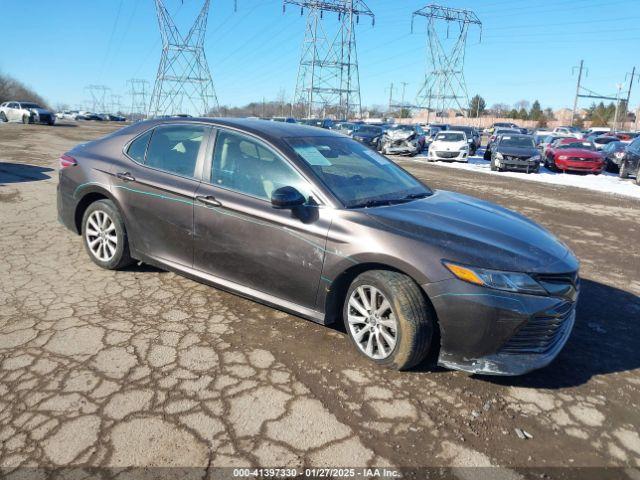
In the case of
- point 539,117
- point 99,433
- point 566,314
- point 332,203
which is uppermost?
point 539,117

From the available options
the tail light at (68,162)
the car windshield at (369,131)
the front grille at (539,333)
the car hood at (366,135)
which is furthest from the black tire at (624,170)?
the tail light at (68,162)

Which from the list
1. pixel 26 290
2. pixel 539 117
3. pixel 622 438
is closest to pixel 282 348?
pixel 622 438

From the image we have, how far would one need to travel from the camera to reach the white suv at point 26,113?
37.4 meters

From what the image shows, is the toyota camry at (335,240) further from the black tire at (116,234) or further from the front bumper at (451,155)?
the front bumper at (451,155)


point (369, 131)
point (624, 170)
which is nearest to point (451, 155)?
point (624, 170)

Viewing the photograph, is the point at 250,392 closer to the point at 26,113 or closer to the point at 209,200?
the point at 209,200

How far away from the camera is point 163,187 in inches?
160

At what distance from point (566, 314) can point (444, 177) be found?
1244 centimetres

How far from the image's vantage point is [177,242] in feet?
13.2

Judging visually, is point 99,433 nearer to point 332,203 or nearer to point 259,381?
point 259,381

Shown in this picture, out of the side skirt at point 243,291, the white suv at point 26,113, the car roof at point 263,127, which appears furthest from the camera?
the white suv at point 26,113

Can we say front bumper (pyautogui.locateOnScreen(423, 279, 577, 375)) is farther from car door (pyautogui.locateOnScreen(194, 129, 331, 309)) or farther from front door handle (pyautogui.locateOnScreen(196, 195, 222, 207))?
front door handle (pyautogui.locateOnScreen(196, 195, 222, 207))

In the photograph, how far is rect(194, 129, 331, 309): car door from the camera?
11.0 feet

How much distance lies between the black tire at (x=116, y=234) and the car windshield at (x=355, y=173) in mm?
1850
